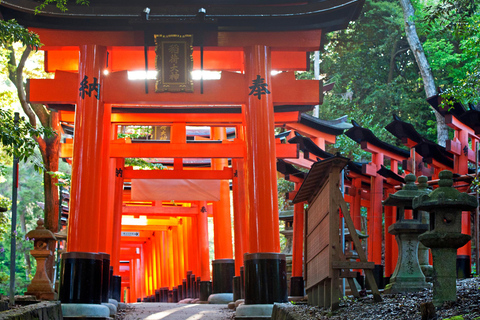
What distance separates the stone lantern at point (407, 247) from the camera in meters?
8.47

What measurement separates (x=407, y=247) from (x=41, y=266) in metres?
10.2

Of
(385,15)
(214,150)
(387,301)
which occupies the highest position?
Result: (385,15)

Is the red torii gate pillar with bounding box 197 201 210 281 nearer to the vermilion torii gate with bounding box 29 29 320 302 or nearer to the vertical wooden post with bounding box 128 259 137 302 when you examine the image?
the vermilion torii gate with bounding box 29 29 320 302

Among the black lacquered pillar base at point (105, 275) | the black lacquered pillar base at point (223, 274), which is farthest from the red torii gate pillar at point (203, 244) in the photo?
the black lacquered pillar base at point (105, 275)

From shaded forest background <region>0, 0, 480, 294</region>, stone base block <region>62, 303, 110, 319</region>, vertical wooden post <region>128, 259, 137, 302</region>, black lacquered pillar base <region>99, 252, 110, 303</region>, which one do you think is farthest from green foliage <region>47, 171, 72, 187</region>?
vertical wooden post <region>128, 259, 137, 302</region>

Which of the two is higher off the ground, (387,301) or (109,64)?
(109,64)

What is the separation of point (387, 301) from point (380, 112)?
2094 centimetres

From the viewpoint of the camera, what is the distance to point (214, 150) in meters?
15.7

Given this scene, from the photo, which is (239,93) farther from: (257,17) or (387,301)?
(387,301)

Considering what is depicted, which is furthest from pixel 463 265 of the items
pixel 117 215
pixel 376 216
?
pixel 117 215

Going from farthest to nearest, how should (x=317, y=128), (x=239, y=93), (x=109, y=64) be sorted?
1. (x=317, y=128)
2. (x=109, y=64)
3. (x=239, y=93)

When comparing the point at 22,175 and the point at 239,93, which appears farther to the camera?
the point at 22,175

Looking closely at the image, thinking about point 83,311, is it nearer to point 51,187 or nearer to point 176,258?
point 51,187

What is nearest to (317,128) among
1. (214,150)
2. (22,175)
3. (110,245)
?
(214,150)
